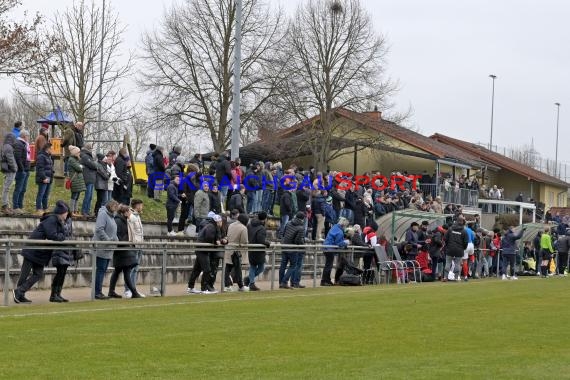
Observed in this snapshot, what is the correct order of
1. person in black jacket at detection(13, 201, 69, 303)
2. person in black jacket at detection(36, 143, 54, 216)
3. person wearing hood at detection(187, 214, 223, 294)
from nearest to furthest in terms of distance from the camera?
person in black jacket at detection(13, 201, 69, 303), person wearing hood at detection(187, 214, 223, 294), person in black jacket at detection(36, 143, 54, 216)

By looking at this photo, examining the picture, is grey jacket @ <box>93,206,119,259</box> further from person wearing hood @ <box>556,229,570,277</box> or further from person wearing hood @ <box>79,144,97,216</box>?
person wearing hood @ <box>556,229,570,277</box>

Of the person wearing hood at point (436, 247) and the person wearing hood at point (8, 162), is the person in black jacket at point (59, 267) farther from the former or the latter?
the person wearing hood at point (436, 247)

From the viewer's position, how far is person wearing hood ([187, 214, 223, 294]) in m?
22.6

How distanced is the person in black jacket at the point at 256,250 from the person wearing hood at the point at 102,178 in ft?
11.3

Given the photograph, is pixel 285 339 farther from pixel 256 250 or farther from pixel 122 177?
pixel 122 177

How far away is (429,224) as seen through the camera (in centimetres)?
3434

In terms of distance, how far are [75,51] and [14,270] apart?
24.7m

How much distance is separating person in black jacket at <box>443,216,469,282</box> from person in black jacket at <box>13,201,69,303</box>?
1637 centimetres

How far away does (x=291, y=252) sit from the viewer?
2562cm

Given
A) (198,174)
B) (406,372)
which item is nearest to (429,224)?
(198,174)

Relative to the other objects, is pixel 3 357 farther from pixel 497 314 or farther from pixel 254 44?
pixel 254 44

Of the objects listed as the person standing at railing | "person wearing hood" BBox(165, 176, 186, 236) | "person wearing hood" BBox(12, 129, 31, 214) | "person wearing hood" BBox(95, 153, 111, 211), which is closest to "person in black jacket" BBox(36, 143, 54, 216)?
"person wearing hood" BBox(12, 129, 31, 214)

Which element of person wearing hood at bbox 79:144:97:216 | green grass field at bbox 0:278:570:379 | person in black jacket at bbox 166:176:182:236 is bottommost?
green grass field at bbox 0:278:570:379

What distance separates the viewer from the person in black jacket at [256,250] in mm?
24375
